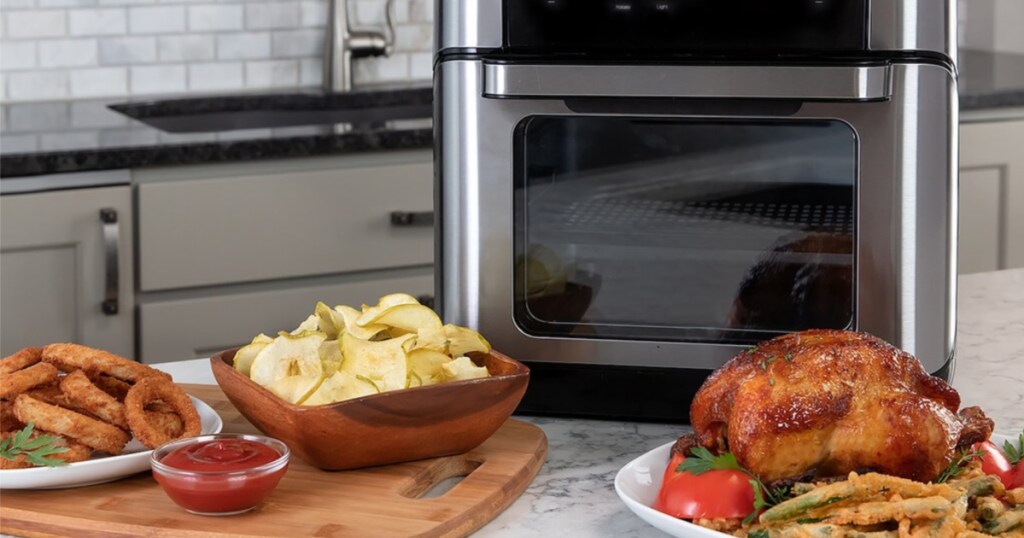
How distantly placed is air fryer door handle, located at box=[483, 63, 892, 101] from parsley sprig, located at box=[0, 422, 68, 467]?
0.49 metres

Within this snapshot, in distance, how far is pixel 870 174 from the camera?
46.8 inches

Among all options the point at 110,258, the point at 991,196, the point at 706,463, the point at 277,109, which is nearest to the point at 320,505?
the point at 706,463

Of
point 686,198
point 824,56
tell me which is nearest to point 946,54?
point 824,56

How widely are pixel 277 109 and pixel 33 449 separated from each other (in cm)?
206

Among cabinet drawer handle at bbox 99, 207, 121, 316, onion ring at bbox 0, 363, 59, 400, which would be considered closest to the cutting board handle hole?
onion ring at bbox 0, 363, 59, 400

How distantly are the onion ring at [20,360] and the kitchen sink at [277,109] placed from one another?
1796 millimetres

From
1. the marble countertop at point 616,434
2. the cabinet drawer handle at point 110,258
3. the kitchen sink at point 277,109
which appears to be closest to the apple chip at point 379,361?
the marble countertop at point 616,434

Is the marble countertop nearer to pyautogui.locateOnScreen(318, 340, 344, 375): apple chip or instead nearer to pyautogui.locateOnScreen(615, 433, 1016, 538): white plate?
pyautogui.locateOnScreen(615, 433, 1016, 538): white plate

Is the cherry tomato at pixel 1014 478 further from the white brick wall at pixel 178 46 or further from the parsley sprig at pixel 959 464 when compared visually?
the white brick wall at pixel 178 46

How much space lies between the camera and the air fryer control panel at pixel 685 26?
1182 millimetres

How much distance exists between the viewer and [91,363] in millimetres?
1160

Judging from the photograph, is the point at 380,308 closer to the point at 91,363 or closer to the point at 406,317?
the point at 406,317

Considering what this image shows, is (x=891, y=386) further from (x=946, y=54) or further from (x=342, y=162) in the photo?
(x=342, y=162)

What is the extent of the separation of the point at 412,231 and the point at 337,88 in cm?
67
